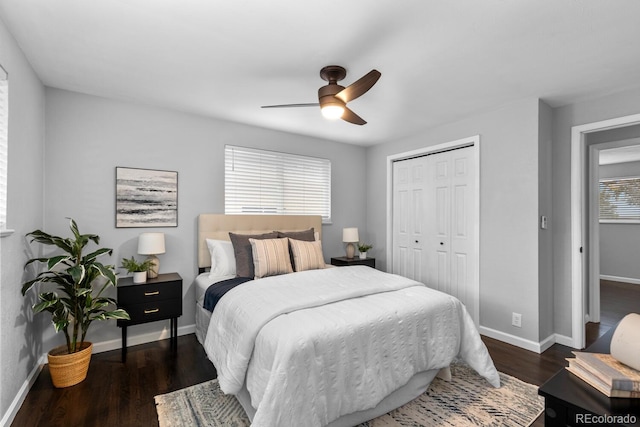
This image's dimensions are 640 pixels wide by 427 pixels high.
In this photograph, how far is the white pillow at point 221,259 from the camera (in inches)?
129

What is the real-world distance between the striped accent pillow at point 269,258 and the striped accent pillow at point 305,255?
0.11 metres

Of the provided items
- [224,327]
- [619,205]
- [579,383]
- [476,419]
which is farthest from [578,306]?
[619,205]

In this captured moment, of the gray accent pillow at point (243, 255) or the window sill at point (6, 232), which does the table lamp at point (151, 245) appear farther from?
the window sill at point (6, 232)

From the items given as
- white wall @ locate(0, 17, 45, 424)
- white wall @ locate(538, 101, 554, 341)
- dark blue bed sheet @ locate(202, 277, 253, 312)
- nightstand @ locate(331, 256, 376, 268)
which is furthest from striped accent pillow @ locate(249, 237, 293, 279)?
white wall @ locate(538, 101, 554, 341)

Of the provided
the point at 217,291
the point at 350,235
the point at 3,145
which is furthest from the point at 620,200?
the point at 3,145

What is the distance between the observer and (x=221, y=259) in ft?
10.8

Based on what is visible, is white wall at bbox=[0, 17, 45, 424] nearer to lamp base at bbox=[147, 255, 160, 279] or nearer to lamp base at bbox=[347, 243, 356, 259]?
lamp base at bbox=[147, 255, 160, 279]

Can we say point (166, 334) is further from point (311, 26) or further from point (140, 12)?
point (311, 26)

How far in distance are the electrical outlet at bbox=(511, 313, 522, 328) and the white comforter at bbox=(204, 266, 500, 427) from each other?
1.09m

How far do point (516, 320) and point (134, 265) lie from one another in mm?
3850

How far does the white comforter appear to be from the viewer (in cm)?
166

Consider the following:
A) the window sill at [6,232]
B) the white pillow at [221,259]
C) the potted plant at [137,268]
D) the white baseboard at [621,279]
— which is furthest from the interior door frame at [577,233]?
the window sill at [6,232]

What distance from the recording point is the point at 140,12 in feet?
5.95

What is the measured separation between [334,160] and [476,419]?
11.9 feet
